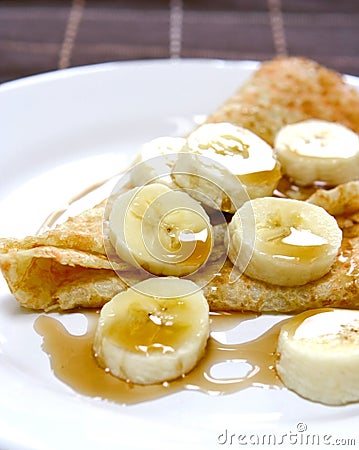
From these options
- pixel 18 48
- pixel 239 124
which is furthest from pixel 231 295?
pixel 18 48

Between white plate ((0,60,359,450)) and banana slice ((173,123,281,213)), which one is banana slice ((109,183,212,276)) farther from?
white plate ((0,60,359,450))

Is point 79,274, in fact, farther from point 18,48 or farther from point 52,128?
point 18,48

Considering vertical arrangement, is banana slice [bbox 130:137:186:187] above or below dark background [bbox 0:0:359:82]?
above

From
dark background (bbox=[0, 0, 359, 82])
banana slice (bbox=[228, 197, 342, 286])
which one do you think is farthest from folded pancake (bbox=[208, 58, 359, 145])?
dark background (bbox=[0, 0, 359, 82])

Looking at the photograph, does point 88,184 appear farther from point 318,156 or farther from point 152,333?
point 152,333

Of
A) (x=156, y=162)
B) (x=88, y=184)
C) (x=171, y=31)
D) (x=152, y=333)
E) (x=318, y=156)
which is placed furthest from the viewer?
(x=171, y=31)

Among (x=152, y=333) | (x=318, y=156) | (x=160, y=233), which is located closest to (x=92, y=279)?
(x=160, y=233)

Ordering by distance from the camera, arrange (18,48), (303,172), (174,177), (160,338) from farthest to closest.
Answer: (18,48) < (303,172) < (174,177) < (160,338)
